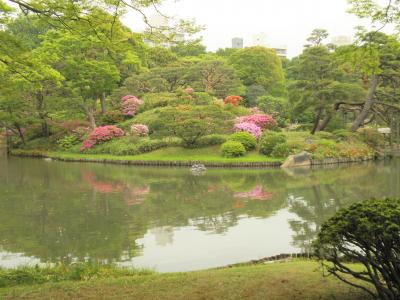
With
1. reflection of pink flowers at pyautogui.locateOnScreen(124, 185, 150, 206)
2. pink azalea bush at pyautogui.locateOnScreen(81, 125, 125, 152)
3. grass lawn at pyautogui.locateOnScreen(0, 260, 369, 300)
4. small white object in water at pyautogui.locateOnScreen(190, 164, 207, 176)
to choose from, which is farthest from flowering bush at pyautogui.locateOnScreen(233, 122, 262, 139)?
grass lawn at pyautogui.locateOnScreen(0, 260, 369, 300)

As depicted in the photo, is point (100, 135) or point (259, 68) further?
point (259, 68)

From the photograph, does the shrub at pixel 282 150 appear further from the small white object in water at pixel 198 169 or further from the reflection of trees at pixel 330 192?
the small white object in water at pixel 198 169

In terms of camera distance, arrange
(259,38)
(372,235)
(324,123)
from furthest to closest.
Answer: (259,38) → (324,123) → (372,235)

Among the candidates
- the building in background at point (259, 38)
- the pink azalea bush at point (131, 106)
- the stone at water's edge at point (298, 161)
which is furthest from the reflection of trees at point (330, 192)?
the building in background at point (259, 38)

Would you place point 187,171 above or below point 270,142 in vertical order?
below

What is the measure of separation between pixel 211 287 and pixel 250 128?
820 inches

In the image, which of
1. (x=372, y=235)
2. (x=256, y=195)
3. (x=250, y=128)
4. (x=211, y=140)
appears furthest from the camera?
(x=250, y=128)

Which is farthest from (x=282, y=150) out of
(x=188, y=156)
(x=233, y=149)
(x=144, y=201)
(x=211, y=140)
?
(x=144, y=201)

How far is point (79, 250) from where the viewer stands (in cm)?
830

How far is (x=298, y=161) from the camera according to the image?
21422mm

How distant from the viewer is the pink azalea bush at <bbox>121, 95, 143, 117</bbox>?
30.8 metres

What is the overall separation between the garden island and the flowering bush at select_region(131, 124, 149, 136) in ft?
0.28

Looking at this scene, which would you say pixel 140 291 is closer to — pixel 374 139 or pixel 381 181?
pixel 381 181

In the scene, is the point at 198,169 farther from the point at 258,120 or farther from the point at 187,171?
the point at 258,120
